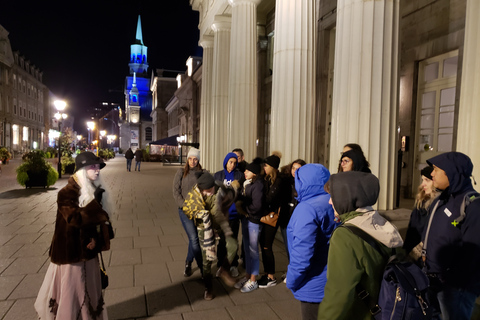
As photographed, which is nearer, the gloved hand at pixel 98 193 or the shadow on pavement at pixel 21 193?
the gloved hand at pixel 98 193

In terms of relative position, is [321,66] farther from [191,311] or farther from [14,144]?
[14,144]

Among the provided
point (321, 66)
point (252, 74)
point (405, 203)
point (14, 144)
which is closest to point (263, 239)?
point (405, 203)

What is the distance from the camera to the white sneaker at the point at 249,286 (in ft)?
13.9

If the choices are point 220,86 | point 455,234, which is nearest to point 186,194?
point 455,234

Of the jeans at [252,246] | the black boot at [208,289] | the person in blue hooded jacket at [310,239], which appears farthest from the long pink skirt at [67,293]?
the jeans at [252,246]

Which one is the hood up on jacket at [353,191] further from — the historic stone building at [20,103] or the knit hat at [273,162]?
the historic stone building at [20,103]

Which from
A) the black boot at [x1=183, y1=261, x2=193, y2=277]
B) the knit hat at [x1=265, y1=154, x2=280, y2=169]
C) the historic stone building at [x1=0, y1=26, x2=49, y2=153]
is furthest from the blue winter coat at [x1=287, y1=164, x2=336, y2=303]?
the historic stone building at [x1=0, y1=26, x2=49, y2=153]

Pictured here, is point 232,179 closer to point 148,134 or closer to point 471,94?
point 471,94

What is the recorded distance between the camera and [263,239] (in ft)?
14.7

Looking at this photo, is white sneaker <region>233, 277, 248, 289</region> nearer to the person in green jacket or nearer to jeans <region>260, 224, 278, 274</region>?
jeans <region>260, 224, 278, 274</region>

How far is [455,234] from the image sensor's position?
239cm

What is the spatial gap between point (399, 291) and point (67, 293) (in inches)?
102

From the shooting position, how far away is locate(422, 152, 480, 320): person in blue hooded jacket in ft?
7.55

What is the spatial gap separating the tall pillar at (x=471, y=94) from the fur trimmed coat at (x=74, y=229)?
193 inches
